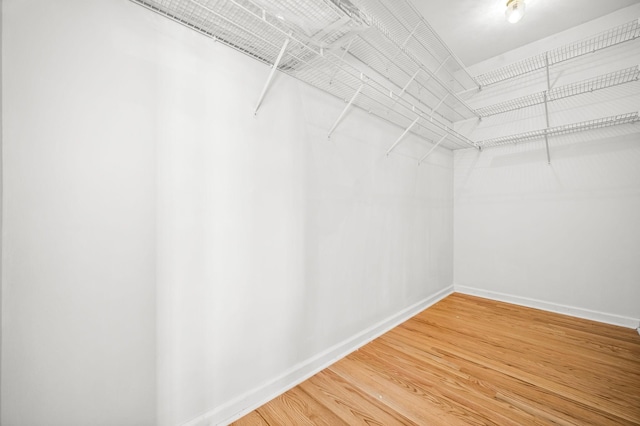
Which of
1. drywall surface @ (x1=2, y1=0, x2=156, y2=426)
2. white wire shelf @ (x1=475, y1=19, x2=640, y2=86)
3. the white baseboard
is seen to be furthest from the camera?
the white baseboard

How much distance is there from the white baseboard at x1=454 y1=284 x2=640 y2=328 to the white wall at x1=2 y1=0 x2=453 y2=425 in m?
2.24

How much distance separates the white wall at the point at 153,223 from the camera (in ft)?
2.45

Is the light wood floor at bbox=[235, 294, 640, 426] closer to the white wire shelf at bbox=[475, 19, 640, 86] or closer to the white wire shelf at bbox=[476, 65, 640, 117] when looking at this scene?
the white wire shelf at bbox=[476, 65, 640, 117]

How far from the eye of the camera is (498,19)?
211cm

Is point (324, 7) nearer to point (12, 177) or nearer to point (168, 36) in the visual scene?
point (168, 36)

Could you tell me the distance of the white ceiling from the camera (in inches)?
76.8

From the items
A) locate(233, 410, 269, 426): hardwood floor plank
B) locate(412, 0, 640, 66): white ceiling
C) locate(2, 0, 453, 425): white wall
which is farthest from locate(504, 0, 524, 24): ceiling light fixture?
locate(233, 410, 269, 426): hardwood floor plank

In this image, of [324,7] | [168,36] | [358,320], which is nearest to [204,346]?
[358,320]

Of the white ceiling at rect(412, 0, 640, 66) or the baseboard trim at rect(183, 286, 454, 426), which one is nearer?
the baseboard trim at rect(183, 286, 454, 426)

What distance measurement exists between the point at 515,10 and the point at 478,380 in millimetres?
2620

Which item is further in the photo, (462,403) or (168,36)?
(462,403)

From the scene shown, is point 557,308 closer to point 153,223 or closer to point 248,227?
point 248,227

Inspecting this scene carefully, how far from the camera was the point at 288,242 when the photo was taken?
140 centimetres

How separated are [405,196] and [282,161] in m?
1.42
